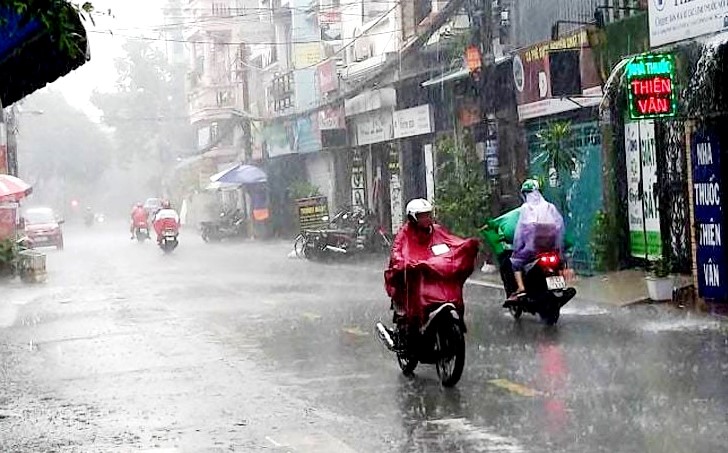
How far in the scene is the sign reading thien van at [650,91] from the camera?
45.1ft

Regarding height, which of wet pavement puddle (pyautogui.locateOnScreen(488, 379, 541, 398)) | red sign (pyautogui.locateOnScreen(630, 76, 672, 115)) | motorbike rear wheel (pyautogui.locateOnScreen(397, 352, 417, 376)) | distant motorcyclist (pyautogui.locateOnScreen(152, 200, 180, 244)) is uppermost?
red sign (pyautogui.locateOnScreen(630, 76, 672, 115))

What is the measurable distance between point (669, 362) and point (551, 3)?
11550 millimetres

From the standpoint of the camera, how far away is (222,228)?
139ft

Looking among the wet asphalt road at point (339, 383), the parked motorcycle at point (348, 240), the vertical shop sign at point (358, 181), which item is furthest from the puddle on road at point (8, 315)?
the vertical shop sign at point (358, 181)

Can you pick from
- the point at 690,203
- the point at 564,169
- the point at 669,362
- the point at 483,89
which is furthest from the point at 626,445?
the point at 483,89

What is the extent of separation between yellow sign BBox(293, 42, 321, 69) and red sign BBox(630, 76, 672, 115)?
28.3m

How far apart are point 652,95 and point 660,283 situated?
2.42m

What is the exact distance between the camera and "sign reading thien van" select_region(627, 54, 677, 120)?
1375 cm

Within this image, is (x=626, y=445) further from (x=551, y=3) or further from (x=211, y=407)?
(x=551, y=3)

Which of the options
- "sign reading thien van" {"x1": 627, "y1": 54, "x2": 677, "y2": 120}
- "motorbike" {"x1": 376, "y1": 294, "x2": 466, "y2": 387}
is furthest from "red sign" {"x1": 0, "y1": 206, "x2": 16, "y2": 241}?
"motorbike" {"x1": 376, "y1": 294, "x2": 466, "y2": 387}

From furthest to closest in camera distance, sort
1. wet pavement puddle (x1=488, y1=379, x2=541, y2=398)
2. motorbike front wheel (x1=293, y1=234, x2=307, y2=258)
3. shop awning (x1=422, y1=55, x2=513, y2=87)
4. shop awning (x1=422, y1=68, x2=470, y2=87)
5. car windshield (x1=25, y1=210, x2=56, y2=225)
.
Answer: car windshield (x1=25, y1=210, x2=56, y2=225) < motorbike front wheel (x1=293, y1=234, x2=307, y2=258) < shop awning (x1=422, y1=68, x2=470, y2=87) < shop awning (x1=422, y1=55, x2=513, y2=87) < wet pavement puddle (x1=488, y1=379, x2=541, y2=398)

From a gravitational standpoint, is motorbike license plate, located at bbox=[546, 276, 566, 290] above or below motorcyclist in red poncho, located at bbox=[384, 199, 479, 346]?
below

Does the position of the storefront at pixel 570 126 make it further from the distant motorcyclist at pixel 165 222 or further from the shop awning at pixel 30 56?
the distant motorcyclist at pixel 165 222

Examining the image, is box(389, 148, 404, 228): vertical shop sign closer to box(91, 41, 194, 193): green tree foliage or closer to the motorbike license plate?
the motorbike license plate
